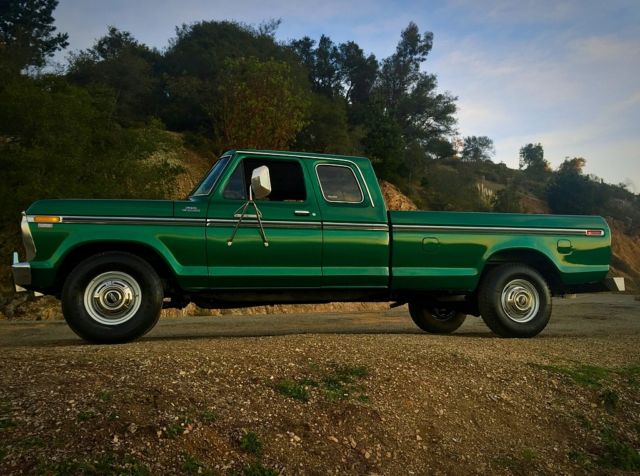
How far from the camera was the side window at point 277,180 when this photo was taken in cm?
659

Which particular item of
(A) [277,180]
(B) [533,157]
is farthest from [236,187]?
(B) [533,157]

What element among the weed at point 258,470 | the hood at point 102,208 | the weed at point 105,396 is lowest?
the weed at point 258,470

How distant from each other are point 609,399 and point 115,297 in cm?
478

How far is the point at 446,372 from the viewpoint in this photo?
5.16 m

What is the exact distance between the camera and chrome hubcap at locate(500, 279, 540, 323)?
7441 millimetres

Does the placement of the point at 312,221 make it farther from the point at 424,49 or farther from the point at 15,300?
the point at 424,49

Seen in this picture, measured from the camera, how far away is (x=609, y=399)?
5.03 metres

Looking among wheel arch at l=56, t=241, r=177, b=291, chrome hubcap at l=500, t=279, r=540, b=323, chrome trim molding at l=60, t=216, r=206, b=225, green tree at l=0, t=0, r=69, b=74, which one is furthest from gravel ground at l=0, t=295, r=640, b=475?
green tree at l=0, t=0, r=69, b=74

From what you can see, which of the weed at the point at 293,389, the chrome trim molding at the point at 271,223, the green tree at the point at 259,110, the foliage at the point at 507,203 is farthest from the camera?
the foliage at the point at 507,203

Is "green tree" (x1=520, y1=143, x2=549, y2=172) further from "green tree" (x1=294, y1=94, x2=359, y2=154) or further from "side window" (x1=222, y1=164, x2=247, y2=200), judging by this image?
"side window" (x1=222, y1=164, x2=247, y2=200)

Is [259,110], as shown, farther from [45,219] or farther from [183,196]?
[45,219]

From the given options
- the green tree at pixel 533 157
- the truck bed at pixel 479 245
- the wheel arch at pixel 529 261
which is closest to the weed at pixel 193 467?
the truck bed at pixel 479 245

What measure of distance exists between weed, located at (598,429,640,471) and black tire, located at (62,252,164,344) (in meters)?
4.25

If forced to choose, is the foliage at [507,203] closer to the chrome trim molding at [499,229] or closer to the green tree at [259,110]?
the green tree at [259,110]
